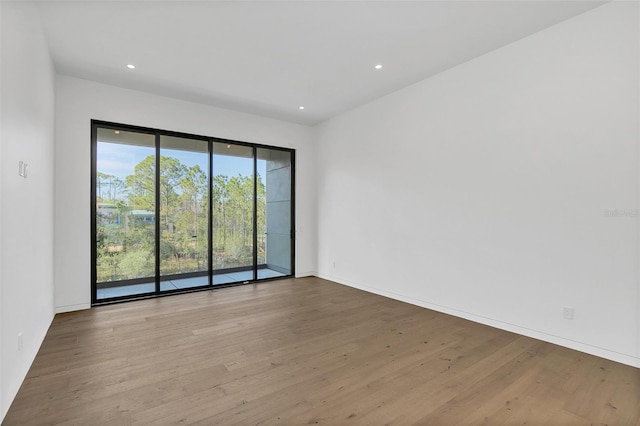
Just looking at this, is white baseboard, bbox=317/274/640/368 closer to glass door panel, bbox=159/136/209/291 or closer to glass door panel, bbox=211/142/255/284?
glass door panel, bbox=211/142/255/284

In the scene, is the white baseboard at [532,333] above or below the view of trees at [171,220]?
below

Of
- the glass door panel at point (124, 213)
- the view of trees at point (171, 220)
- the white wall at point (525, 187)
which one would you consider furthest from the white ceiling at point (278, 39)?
the view of trees at point (171, 220)

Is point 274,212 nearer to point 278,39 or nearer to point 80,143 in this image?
point 80,143

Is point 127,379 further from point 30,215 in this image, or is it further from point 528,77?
point 528,77

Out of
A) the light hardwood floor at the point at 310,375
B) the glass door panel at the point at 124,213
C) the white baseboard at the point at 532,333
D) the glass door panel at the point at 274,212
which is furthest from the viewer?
the glass door panel at the point at 274,212

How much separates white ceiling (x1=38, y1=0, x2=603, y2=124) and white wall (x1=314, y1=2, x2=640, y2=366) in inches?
14.2

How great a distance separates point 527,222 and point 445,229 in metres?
0.97

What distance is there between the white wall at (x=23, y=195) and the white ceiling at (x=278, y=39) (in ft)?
1.85

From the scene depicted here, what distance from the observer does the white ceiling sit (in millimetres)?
2855

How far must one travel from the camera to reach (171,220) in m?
5.04

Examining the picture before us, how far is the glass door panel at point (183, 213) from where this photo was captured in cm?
499

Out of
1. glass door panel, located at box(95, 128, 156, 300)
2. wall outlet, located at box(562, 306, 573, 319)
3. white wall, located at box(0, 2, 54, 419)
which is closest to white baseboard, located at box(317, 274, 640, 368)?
wall outlet, located at box(562, 306, 573, 319)

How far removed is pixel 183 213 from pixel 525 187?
484 centimetres

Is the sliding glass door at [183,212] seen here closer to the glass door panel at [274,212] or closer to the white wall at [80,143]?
the glass door panel at [274,212]
